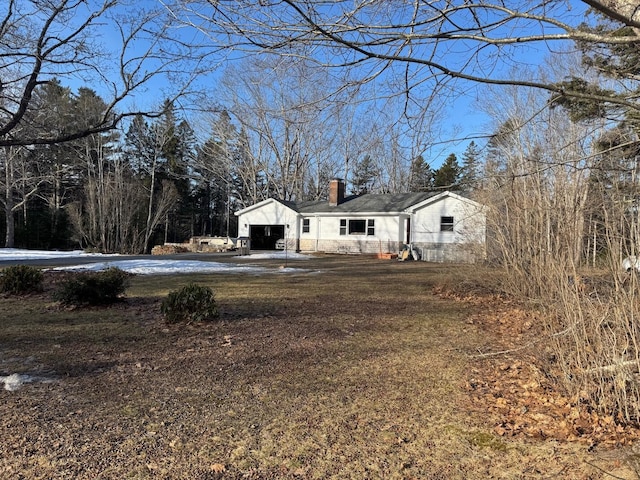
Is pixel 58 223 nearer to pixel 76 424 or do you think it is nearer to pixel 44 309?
pixel 44 309

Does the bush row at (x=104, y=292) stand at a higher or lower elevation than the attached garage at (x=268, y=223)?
lower

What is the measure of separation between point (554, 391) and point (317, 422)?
2259mm

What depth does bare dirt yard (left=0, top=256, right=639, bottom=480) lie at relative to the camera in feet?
9.27

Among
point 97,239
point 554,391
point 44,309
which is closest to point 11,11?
point 44,309

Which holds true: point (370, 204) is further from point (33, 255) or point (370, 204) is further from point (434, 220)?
point (33, 255)

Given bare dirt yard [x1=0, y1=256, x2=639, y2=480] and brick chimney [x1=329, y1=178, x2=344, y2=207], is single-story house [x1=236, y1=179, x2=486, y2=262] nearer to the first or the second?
brick chimney [x1=329, y1=178, x2=344, y2=207]

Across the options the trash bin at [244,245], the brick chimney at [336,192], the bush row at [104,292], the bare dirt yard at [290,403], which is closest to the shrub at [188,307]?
the bush row at [104,292]

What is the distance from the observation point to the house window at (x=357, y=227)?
28.1 m

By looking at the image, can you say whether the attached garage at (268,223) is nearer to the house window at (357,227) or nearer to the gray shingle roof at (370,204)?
the gray shingle roof at (370,204)

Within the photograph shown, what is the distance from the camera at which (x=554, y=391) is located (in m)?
4.02

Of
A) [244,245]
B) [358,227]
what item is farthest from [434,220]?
[244,245]

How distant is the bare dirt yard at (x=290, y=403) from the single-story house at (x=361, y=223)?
17.4 m

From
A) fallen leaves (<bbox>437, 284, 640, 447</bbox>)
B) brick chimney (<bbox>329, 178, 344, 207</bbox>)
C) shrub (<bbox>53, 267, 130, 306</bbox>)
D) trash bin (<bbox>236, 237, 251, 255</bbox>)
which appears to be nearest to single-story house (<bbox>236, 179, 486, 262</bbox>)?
brick chimney (<bbox>329, 178, 344, 207</bbox>)

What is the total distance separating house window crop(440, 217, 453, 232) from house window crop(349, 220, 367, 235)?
530 cm
